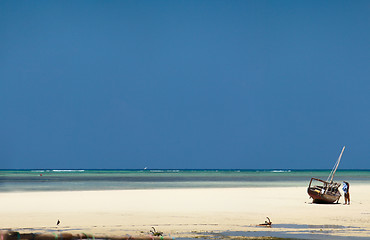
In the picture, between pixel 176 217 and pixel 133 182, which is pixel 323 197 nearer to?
pixel 176 217

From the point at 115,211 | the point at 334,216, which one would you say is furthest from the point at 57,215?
the point at 334,216

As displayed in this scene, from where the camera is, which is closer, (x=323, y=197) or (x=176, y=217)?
(x=176, y=217)

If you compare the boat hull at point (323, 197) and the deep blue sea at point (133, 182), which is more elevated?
the deep blue sea at point (133, 182)

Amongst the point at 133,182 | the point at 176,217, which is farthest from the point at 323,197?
the point at 133,182

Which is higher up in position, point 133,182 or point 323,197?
point 133,182

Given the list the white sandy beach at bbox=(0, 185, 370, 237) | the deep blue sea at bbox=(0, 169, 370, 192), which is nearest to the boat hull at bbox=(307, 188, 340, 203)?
the white sandy beach at bbox=(0, 185, 370, 237)

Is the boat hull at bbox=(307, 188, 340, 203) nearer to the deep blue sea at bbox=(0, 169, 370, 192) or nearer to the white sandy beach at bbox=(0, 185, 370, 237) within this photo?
the white sandy beach at bbox=(0, 185, 370, 237)

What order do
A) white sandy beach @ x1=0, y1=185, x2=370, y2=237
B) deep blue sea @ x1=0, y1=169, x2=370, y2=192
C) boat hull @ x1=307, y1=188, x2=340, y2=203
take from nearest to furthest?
white sandy beach @ x1=0, y1=185, x2=370, y2=237 → boat hull @ x1=307, y1=188, x2=340, y2=203 → deep blue sea @ x1=0, y1=169, x2=370, y2=192

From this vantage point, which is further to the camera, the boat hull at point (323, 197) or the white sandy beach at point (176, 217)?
the boat hull at point (323, 197)

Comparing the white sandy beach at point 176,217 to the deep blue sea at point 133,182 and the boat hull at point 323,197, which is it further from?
the deep blue sea at point 133,182

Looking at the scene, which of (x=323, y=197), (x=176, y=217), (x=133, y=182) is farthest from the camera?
(x=133, y=182)

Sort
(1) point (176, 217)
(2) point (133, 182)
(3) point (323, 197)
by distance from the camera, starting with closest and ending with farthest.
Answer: (1) point (176, 217) → (3) point (323, 197) → (2) point (133, 182)

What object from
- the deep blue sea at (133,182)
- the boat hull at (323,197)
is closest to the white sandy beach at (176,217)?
Result: the boat hull at (323,197)

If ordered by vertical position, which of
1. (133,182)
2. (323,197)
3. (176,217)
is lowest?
(176,217)
